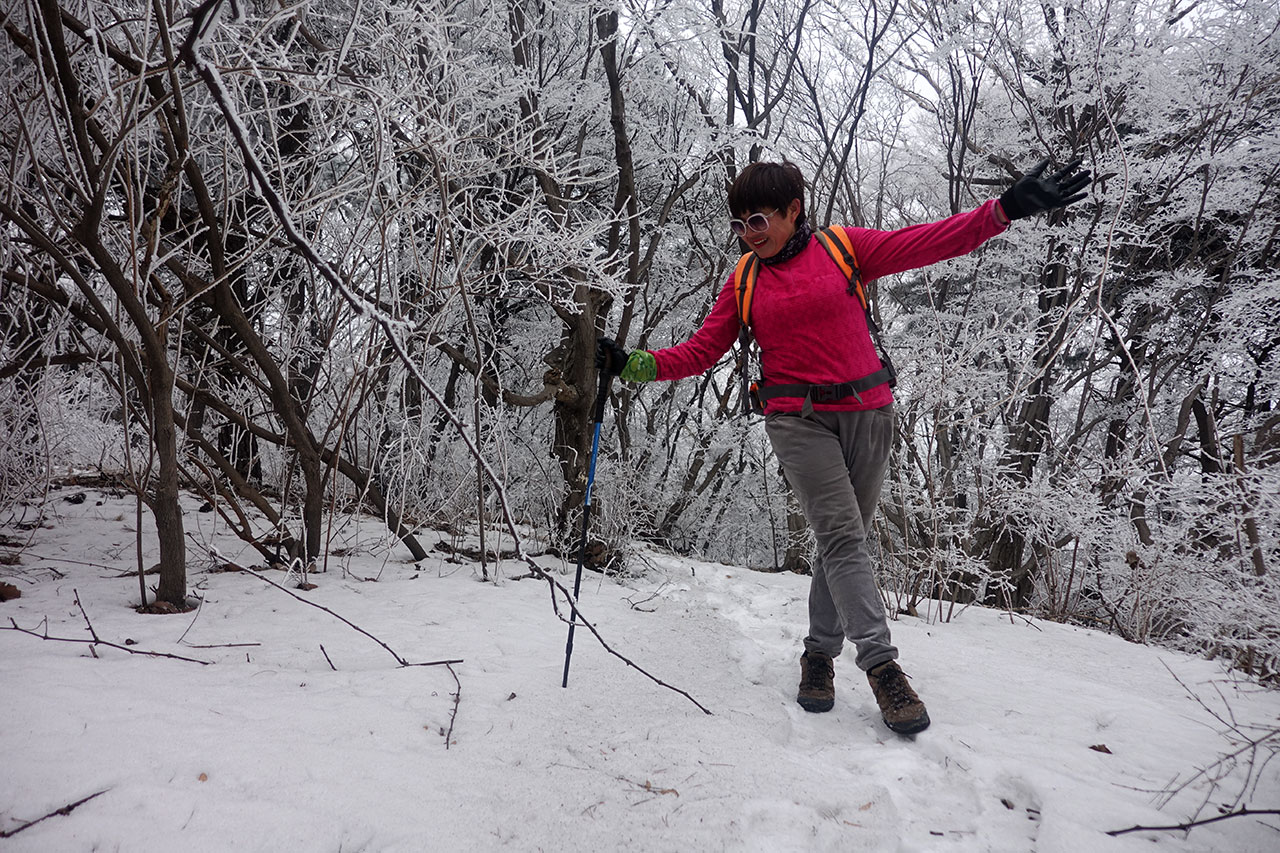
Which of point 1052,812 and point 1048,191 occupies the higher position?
point 1048,191

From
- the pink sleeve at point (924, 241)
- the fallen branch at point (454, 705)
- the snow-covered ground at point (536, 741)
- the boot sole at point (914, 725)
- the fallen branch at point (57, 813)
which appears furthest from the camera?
the pink sleeve at point (924, 241)

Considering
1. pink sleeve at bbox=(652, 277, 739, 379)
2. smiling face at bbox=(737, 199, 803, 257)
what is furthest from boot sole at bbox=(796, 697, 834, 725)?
smiling face at bbox=(737, 199, 803, 257)

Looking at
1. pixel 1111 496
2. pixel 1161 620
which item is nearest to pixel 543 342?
pixel 1111 496

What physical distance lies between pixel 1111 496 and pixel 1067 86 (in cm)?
462

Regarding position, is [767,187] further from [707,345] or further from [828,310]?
[707,345]

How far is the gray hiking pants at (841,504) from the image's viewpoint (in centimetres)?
202

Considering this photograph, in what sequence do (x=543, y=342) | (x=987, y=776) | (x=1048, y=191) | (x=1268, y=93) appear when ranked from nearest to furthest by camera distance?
(x=987, y=776)
(x=1048, y=191)
(x=1268, y=93)
(x=543, y=342)

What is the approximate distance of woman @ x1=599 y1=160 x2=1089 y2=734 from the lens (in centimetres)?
204

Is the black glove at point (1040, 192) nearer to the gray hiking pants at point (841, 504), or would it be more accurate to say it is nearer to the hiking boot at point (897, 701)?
the gray hiking pants at point (841, 504)

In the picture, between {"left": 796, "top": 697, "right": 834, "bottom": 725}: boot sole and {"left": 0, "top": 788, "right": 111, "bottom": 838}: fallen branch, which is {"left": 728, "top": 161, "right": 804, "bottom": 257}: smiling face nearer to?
{"left": 796, "top": 697, "right": 834, "bottom": 725}: boot sole

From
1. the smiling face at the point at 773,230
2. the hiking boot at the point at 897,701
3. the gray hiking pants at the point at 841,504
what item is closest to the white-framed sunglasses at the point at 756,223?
the smiling face at the point at 773,230

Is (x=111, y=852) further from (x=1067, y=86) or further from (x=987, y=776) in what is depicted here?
(x=1067, y=86)

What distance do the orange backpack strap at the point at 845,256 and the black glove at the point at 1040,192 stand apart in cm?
46

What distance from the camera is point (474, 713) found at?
5.65 ft
